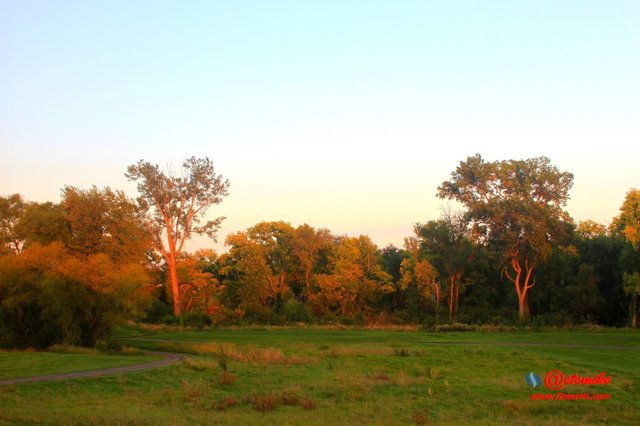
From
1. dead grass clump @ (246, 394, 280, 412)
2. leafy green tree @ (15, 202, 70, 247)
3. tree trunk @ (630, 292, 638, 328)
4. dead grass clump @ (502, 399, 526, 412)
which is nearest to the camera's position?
dead grass clump @ (246, 394, 280, 412)

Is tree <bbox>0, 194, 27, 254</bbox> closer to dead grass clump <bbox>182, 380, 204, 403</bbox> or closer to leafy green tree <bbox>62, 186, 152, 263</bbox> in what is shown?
leafy green tree <bbox>62, 186, 152, 263</bbox>

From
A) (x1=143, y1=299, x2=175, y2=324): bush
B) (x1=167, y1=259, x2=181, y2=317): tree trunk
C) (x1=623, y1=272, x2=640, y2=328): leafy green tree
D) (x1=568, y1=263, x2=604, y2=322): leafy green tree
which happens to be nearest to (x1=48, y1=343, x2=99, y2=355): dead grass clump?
(x1=143, y1=299, x2=175, y2=324): bush

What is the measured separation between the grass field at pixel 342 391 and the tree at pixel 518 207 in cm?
2802

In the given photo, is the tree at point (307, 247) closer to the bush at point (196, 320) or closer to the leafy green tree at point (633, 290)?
the bush at point (196, 320)

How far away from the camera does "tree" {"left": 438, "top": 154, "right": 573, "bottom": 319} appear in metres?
60.7

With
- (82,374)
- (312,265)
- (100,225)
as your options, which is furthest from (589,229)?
(82,374)

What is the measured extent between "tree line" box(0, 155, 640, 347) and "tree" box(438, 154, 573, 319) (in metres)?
0.15

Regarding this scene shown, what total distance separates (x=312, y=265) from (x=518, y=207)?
29.3 m

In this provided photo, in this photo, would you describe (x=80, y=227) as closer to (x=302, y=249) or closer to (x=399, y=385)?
(x=399, y=385)

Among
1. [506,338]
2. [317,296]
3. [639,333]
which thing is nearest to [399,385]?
[506,338]

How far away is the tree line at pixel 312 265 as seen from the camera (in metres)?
38.9

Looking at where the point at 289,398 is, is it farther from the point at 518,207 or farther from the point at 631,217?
the point at 518,207

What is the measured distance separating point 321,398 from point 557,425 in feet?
24.7

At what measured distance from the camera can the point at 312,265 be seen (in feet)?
259
